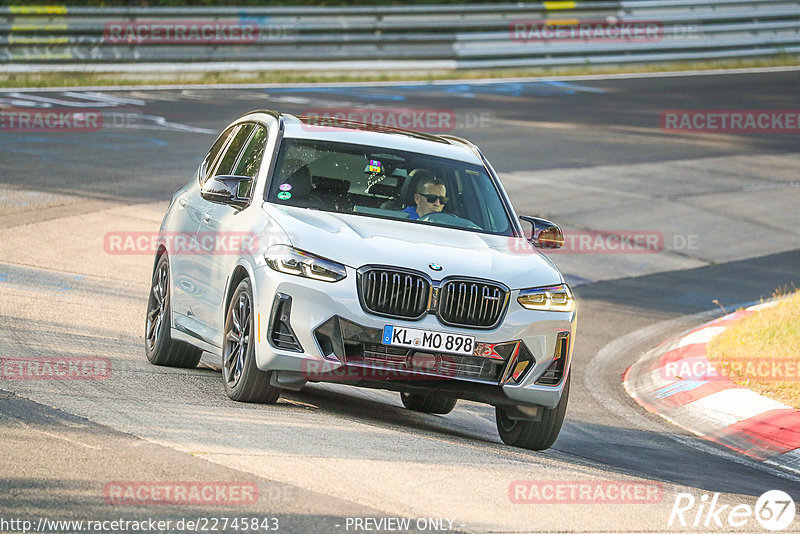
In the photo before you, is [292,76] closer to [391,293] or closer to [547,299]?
[547,299]

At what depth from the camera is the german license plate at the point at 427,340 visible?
7.75 metres

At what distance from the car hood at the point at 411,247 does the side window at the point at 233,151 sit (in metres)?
1.24

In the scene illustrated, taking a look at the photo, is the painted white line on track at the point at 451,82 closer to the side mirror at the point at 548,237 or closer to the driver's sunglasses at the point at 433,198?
the driver's sunglasses at the point at 433,198

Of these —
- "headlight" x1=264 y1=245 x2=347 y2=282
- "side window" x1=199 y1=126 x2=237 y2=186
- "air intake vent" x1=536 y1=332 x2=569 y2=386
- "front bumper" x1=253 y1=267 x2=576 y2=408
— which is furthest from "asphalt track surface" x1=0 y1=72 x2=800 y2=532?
"side window" x1=199 y1=126 x2=237 y2=186

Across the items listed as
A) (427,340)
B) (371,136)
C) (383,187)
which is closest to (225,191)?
(383,187)

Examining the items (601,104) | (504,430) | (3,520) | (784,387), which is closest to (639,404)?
(784,387)

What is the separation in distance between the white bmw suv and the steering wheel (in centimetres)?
2

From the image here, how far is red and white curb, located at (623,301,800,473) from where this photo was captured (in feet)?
31.7

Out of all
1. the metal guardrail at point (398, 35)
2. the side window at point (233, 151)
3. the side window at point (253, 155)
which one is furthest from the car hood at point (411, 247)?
the metal guardrail at point (398, 35)

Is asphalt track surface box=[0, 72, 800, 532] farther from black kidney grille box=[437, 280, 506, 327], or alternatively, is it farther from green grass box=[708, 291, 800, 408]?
green grass box=[708, 291, 800, 408]

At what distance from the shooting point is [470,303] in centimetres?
787

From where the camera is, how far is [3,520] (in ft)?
17.7

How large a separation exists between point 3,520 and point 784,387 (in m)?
7.21

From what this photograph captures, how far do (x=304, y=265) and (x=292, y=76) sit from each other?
21.9 metres
